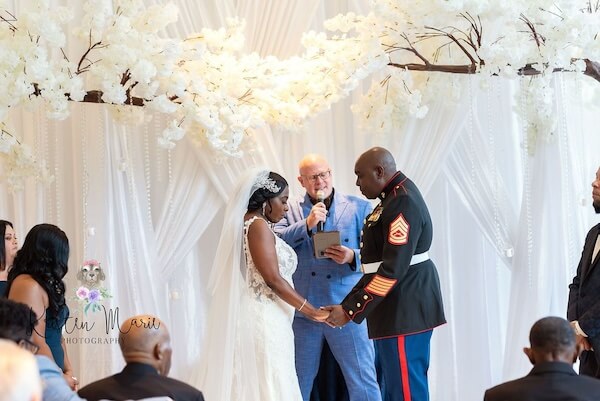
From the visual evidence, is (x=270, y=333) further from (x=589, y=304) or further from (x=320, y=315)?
(x=589, y=304)

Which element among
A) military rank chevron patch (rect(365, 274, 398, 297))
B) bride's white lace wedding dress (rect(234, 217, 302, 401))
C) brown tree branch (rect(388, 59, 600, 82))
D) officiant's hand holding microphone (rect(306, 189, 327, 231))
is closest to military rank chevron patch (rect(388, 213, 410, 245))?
military rank chevron patch (rect(365, 274, 398, 297))

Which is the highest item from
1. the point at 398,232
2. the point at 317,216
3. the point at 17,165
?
the point at 17,165

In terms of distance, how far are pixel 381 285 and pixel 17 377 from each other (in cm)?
278

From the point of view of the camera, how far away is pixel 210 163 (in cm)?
629

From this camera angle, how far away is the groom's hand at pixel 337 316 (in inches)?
205

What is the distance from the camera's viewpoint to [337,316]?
5250 millimetres

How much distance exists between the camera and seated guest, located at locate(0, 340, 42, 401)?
2.39 meters

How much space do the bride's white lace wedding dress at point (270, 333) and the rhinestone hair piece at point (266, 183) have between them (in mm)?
165

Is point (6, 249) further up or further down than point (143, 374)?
further up

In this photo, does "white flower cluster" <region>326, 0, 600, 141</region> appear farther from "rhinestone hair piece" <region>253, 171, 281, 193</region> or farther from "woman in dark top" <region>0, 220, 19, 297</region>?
"woman in dark top" <region>0, 220, 19, 297</region>

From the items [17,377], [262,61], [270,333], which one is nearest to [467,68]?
[262,61]

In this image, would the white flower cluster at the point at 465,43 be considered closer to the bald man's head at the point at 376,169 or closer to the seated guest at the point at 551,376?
the bald man's head at the point at 376,169

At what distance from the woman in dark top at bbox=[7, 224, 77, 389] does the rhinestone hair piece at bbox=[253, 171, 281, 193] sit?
1022 millimetres

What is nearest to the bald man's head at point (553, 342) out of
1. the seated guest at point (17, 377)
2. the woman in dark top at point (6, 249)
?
the seated guest at point (17, 377)
